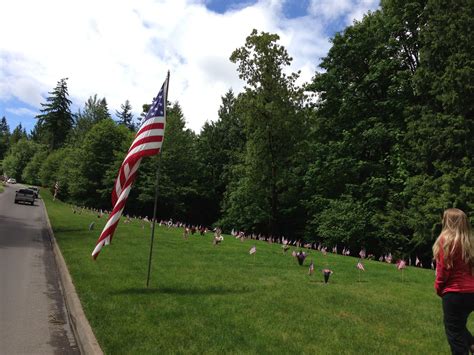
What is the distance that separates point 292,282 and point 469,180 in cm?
1461

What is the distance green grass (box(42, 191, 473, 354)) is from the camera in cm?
617

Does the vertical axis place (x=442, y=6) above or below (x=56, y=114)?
below

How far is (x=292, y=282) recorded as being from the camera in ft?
36.2

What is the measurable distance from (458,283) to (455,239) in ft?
1.60

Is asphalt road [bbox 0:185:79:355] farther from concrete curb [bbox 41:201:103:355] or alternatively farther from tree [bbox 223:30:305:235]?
tree [bbox 223:30:305:235]

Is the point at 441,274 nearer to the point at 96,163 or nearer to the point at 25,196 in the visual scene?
the point at 25,196

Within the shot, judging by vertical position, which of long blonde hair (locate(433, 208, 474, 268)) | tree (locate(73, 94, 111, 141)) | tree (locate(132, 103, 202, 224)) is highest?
tree (locate(73, 94, 111, 141))

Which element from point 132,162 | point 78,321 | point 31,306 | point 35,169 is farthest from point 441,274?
point 35,169

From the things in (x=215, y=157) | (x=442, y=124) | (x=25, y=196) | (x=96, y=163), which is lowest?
(x=25, y=196)

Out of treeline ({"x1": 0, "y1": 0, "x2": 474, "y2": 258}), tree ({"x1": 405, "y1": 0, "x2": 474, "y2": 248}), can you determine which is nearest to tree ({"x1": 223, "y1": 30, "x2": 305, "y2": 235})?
treeline ({"x1": 0, "y1": 0, "x2": 474, "y2": 258})

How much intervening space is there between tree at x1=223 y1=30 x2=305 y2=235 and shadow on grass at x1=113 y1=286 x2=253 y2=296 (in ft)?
76.2

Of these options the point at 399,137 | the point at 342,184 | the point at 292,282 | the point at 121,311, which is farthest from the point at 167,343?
the point at 342,184

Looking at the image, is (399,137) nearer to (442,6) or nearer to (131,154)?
(442,6)

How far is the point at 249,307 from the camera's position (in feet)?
26.9
